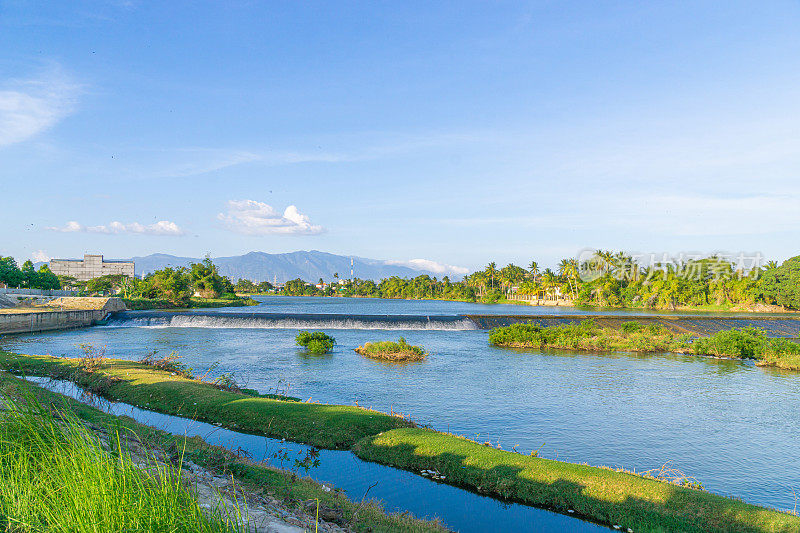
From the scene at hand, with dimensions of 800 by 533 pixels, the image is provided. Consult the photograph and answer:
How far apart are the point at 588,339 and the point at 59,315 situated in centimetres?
4934

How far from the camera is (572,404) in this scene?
861 inches

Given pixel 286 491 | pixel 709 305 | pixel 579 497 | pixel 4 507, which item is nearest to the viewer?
pixel 4 507

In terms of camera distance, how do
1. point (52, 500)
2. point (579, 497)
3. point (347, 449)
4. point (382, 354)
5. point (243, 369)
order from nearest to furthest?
1. point (52, 500)
2. point (579, 497)
3. point (347, 449)
4. point (243, 369)
5. point (382, 354)

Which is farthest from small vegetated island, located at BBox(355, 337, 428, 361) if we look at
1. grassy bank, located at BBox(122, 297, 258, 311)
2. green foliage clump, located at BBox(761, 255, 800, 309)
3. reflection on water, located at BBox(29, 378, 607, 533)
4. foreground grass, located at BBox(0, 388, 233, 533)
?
green foliage clump, located at BBox(761, 255, 800, 309)

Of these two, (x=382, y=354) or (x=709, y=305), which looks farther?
(x=709, y=305)

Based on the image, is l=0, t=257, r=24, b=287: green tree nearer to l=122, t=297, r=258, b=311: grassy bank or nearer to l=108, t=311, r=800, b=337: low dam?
l=122, t=297, r=258, b=311: grassy bank

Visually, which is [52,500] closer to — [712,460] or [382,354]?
[712,460]

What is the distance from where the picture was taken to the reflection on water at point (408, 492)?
35.3ft

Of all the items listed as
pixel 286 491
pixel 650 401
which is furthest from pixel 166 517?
pixel 650 401

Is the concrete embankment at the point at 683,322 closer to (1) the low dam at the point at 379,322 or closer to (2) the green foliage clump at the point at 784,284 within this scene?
(1) the low dam at the point at 379,322

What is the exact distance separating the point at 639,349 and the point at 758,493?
95.7ft

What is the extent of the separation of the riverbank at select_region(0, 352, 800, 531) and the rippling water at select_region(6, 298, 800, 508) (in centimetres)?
286

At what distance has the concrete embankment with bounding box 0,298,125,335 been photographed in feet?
137

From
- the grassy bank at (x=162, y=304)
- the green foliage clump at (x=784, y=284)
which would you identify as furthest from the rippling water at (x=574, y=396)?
the green foliage clump at (x=784, y=284)
